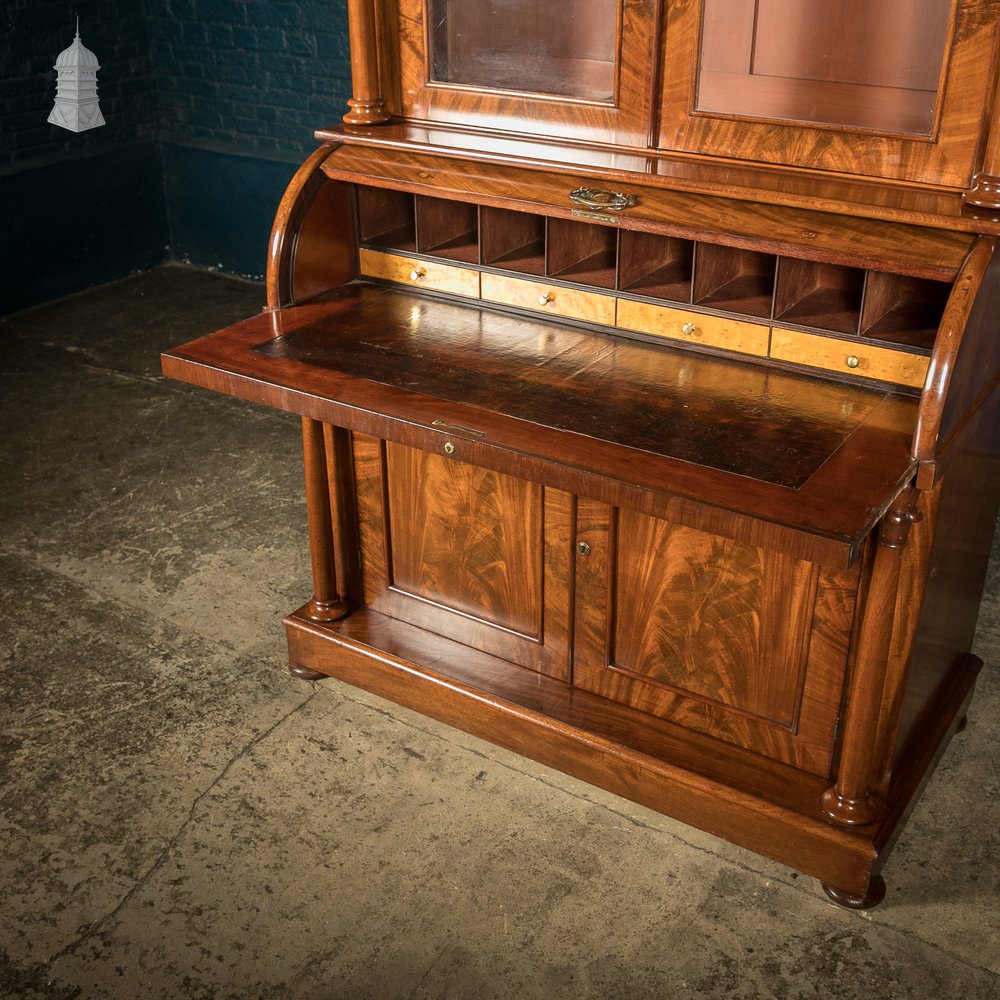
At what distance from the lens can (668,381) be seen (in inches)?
99.0

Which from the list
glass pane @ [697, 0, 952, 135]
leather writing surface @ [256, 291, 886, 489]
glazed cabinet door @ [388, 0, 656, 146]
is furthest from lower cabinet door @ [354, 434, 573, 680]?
glass pane @ [697, 0, 952, 135]

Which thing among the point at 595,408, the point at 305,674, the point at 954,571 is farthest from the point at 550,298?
the point at 305,674

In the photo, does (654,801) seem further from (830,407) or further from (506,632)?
(830,407)

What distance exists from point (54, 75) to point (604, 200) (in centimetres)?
439

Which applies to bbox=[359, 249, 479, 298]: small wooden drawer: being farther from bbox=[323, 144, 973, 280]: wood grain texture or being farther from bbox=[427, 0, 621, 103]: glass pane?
bbox=[427, 0, 621, 103]: glass pane

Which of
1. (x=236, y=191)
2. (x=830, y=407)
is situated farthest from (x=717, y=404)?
(x=236, y=191)

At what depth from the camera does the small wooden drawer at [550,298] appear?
2713 millimetres

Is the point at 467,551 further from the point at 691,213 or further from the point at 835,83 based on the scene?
the point at 835,83

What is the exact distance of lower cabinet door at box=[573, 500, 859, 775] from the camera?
247 centimetres

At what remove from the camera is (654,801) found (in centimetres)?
274

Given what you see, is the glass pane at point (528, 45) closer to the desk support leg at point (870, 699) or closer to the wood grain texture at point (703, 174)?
the wood grain texture at point (703, 174)

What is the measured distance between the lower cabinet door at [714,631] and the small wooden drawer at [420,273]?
0.65 metres

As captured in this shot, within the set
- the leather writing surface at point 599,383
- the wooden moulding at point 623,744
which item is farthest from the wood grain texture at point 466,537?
the leather writing surface at point 599,383

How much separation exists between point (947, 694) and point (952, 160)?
4.36 feet
